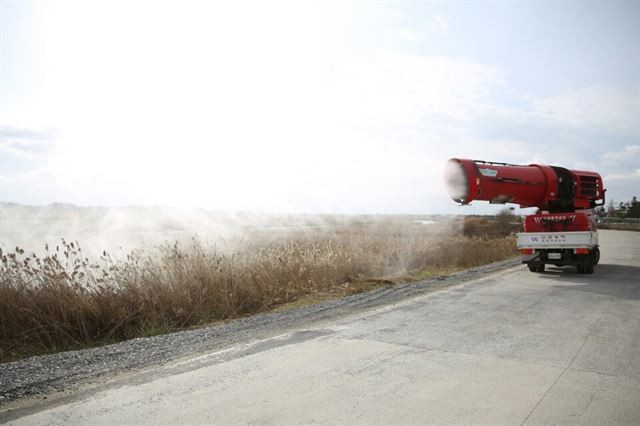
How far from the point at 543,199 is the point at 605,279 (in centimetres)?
288

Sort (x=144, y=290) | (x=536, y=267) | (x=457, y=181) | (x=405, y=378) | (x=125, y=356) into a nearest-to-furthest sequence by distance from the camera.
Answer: (x=405, y=378), (x=125, y=356), (x=144, y=290), (x=457, y=181), (x=536, y=267)

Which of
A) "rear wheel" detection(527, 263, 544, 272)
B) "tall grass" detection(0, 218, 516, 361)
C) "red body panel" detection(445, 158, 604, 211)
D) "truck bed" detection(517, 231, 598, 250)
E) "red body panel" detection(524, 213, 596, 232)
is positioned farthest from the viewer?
"rear wheel" detection(527, 263, 544, 272)

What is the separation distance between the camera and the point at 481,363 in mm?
5383

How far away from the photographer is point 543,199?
1416 centimetres

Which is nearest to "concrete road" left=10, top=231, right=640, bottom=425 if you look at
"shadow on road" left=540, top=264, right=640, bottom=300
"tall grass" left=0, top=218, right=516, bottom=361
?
"shadow on road" left=540, top=264, right=640, bottom=300

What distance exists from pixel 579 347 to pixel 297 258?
27.9ft

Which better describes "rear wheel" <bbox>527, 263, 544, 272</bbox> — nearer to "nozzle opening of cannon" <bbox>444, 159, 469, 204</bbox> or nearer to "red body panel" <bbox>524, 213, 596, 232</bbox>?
"red body panel" <bbox>524, 213, 596, 232</bbox>

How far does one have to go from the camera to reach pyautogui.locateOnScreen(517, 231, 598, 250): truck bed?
522 inches

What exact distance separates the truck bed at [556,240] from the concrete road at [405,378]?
580 centimetres

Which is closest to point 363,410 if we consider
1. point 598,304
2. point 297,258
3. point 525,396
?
point 525,396

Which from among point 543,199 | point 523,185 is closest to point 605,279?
point 543,199

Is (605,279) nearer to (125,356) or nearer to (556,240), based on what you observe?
(556,240)

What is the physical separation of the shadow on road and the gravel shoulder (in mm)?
5804

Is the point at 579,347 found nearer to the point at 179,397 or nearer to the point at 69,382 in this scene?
the point at 179,397
